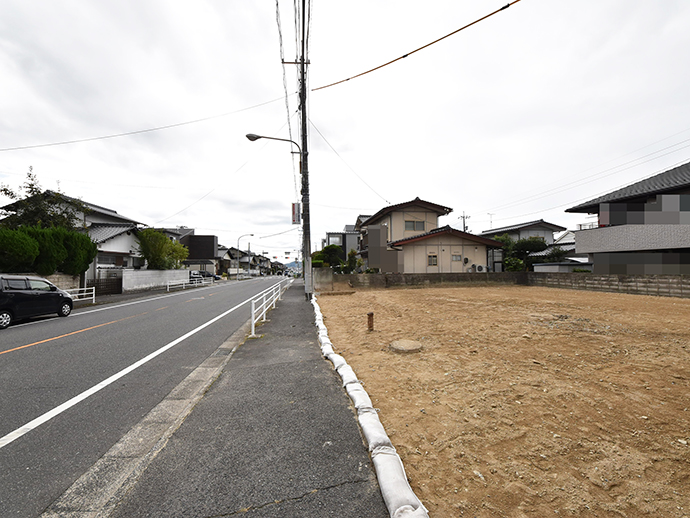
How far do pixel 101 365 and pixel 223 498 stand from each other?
15.3 ft

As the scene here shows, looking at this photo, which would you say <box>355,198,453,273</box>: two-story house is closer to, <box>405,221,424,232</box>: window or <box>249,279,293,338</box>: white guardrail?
<box>405,221,424,232</box>: window

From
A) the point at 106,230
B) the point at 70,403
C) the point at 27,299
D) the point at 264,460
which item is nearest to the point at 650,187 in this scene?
the point at 264,460

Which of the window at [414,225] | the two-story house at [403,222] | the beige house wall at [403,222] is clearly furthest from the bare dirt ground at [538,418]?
the window at [414,225]

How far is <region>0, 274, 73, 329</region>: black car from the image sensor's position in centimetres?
875

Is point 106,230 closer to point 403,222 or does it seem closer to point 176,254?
point 176,254

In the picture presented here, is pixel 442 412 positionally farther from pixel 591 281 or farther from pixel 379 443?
pixel 591 281

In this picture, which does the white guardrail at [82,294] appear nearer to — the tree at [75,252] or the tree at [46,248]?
the tree at [75,252]

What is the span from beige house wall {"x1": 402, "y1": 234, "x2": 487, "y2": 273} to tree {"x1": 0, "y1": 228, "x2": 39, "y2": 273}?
2203cm

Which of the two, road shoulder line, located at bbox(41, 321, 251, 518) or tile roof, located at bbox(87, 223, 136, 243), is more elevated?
tile roof, located at bbox(87, 223, 136, 243)

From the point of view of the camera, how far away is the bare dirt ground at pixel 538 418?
2.14 metres

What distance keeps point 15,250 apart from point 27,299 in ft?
21.3

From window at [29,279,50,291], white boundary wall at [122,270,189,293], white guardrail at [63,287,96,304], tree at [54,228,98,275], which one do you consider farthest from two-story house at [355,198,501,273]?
tree at [54,228,98,275]

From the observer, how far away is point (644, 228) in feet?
53.3

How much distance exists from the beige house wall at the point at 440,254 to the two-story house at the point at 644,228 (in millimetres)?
7409
